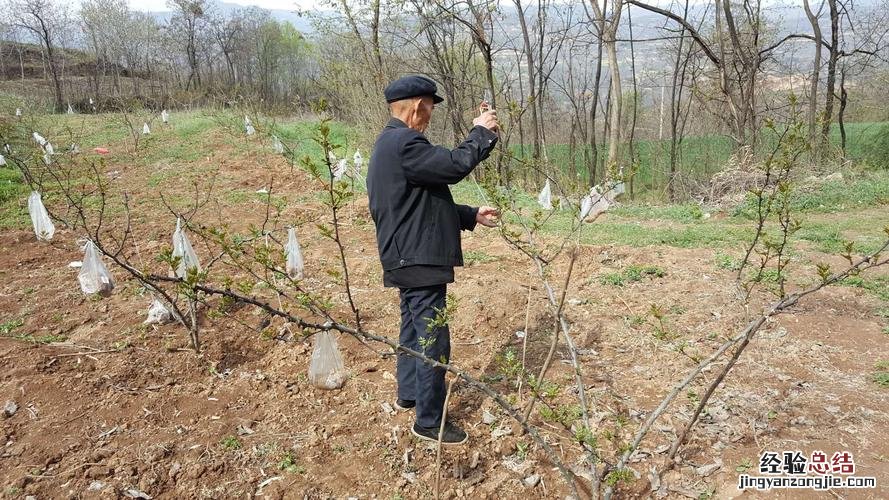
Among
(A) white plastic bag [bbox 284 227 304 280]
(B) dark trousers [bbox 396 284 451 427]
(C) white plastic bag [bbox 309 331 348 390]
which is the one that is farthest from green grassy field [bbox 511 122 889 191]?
(B) dark trousers [bbox 396 284 451 427]

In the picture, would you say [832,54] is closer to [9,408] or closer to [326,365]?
[326,365]

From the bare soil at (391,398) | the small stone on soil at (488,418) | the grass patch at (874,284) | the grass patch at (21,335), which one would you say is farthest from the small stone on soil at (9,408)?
the grass patch at (874,284)

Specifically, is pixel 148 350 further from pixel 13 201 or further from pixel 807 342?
pixel 13 201

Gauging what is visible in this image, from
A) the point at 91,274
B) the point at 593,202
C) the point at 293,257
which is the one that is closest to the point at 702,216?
the point at 293,257

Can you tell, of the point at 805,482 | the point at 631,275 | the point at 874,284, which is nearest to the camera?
the point at 805,482

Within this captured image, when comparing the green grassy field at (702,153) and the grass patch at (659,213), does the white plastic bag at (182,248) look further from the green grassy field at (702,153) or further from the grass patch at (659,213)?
the green grassy field at (702,153)

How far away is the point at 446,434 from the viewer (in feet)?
8.38

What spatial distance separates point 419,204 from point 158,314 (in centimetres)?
246

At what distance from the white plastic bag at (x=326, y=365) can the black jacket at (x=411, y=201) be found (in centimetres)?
78

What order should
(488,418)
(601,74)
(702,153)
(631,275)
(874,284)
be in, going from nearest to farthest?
(488,418)
(874,284)
(631,275)
(601,74)
(702,153)

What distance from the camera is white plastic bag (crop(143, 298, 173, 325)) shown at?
3.79 meters

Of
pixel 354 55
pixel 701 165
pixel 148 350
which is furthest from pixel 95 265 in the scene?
pixel 701 165

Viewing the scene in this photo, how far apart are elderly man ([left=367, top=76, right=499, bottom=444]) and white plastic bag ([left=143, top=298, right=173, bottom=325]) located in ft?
7.00

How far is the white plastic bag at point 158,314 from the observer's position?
3.79 m
